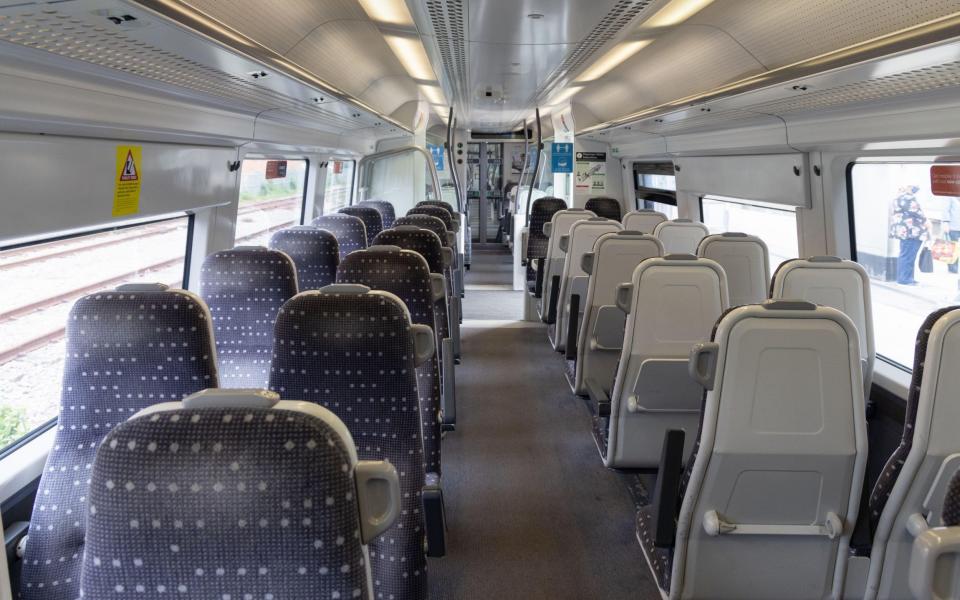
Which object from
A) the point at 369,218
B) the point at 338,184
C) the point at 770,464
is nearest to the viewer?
the point at 770,464

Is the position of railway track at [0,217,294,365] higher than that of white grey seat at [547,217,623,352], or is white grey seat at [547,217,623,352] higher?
white grey seat at [547,217,623,352]

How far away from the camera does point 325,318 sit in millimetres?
2588

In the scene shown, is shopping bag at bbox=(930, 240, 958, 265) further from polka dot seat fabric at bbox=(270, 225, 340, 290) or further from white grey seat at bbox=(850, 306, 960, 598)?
polka dot seat fabric at bbox=(270, 225, 340, 290)

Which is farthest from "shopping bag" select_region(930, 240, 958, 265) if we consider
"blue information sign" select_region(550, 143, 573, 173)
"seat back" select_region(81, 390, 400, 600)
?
"blue information sign" select_region(550, 143, 573, 173)

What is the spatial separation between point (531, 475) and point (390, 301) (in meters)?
2.84

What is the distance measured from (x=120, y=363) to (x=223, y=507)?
144cm

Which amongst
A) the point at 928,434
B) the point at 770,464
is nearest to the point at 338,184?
the point at 770,464

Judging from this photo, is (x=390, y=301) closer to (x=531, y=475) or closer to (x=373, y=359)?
(x=373, y=359)

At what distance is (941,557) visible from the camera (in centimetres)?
165

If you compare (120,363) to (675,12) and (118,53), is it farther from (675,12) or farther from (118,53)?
(675,12)

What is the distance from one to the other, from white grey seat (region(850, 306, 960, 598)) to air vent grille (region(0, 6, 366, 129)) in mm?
2907

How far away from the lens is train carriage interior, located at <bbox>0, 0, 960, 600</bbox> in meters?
1.39

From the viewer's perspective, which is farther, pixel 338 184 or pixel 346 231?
pixel 338 184

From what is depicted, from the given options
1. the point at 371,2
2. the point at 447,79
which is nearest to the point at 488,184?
the point at 447,79
